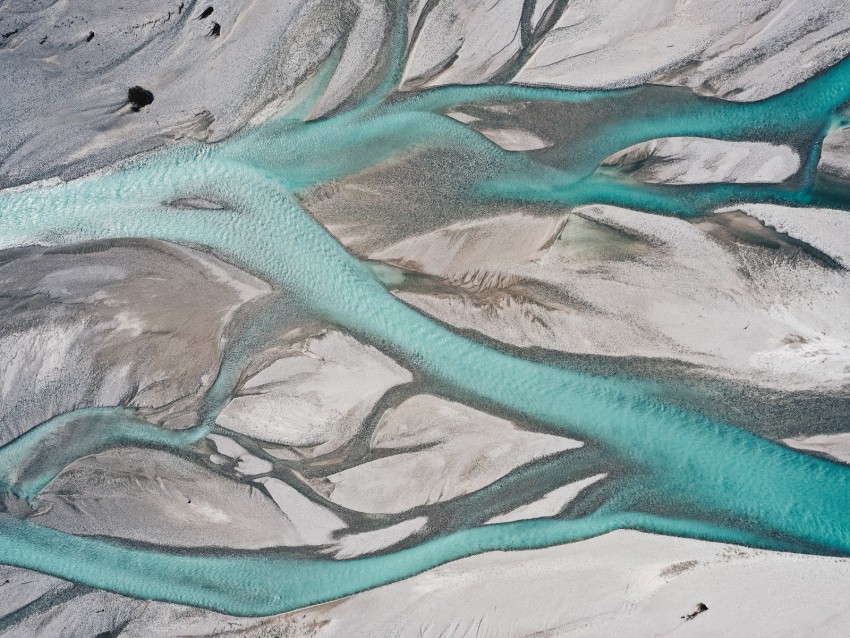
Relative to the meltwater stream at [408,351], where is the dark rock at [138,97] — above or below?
above

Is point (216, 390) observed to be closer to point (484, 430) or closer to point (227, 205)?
point (227, 205)

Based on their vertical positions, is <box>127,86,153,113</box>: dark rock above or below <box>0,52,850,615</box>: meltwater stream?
above

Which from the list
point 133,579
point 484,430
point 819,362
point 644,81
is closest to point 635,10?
point 644,81

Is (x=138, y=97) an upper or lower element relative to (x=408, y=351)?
upper
